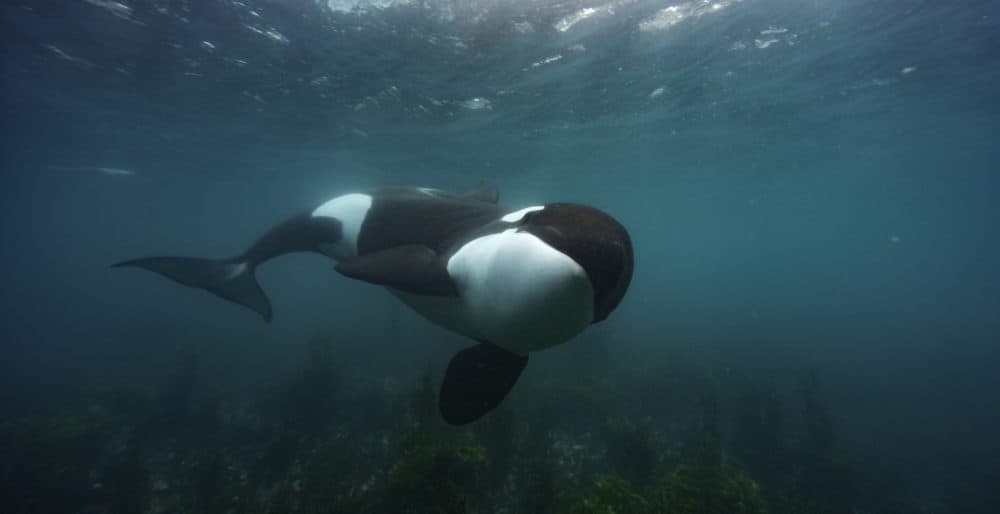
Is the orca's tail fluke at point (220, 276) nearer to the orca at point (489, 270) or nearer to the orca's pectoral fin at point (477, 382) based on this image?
the orca at point (489, 270)

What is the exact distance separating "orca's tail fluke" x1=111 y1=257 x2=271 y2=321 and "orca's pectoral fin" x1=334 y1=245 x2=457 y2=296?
336 cm

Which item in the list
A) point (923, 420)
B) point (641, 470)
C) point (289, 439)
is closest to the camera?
point (641, 470)

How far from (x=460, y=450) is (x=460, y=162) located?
24.1m

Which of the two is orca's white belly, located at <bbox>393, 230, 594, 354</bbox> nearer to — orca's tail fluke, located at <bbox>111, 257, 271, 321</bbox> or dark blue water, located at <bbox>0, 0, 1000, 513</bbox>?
orca's tail fluke, located at <bbox>111, 257, 271, 321</bbox>

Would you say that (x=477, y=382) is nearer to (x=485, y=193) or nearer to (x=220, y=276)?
(x=485, y=193)

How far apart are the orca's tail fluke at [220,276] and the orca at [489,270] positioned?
1.80 metres

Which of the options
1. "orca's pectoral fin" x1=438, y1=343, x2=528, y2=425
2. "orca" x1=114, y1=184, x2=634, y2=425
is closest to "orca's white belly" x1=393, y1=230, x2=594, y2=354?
"orca" x1=114, y1=184, x2=634, y2=425

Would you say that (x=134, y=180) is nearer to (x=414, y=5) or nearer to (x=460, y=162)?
(x=460, y=162)

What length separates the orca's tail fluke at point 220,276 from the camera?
5.20 m

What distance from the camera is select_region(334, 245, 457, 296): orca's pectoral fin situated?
83.6 inches

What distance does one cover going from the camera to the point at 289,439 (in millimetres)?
9945

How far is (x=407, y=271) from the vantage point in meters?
2.25

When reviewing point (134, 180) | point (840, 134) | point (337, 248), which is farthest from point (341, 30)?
point (134, 180)

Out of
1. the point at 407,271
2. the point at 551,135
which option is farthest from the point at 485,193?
the point at 551,135
